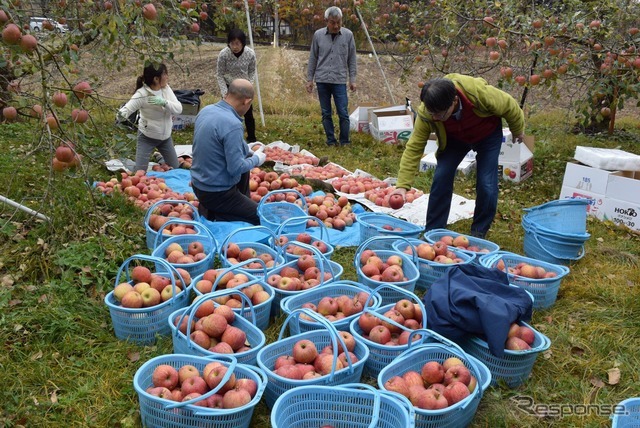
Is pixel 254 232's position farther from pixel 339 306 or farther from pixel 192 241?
pixel 339 306

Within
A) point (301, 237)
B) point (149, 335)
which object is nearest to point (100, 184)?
point (301, 237)

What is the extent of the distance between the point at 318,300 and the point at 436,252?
1.05 meters

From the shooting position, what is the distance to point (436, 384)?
2494mm

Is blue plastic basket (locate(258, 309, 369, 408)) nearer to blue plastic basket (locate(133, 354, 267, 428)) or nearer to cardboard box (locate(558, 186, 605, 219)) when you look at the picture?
blue plastic basket (locate(133, 354, 267, 428))

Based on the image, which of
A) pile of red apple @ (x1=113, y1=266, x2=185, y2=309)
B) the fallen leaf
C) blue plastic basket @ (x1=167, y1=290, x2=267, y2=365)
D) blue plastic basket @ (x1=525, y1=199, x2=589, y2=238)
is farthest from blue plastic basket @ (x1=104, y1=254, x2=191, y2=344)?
blue plastic basket @ (x1=525, y1=199, x2=589, y2=238)

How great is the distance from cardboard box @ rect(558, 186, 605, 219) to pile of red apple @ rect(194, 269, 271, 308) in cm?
372

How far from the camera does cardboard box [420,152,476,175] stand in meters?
6.90

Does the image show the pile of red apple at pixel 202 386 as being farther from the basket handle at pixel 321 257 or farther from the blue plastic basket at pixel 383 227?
the blue plastic basket at pixel 383 227

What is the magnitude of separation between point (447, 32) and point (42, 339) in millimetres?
6310

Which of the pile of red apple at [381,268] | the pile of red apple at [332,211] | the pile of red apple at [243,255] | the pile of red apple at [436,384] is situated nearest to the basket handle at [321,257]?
the pile of red apple at [243,255]

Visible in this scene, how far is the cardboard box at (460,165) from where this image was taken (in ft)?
22.6

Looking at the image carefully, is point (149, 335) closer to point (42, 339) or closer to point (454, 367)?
point (42, 339)

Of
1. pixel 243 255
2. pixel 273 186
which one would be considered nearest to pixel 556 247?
pixel 243 255

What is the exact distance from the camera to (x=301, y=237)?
4.25 m
